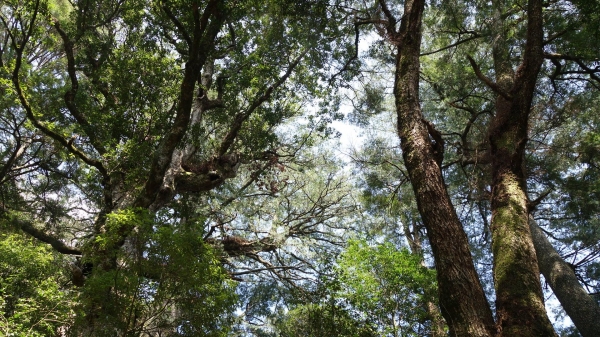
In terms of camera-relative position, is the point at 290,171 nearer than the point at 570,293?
No

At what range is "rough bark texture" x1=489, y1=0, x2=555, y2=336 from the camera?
3.12 metres

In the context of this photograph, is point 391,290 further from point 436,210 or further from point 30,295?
point 30,295

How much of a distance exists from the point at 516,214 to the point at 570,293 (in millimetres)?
3352

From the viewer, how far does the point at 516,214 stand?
3854mm

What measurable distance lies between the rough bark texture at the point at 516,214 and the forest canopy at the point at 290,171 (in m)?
0.02

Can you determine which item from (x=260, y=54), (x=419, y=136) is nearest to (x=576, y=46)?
(x=419, y=136)

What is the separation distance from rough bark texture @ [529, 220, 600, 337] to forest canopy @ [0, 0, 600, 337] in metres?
0.03

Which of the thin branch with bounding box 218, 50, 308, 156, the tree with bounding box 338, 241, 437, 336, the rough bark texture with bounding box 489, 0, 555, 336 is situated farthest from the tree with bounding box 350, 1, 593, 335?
the thin branch with bounding box 218, 50, 308, 156

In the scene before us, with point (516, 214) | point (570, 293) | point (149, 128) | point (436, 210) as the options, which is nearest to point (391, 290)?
point (570, 293)

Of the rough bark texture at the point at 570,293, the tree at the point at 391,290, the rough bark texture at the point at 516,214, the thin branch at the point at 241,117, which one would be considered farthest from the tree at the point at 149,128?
the rough bark texture at the point at 570,293

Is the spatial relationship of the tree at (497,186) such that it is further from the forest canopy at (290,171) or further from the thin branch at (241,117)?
the thin branch at (241,117)

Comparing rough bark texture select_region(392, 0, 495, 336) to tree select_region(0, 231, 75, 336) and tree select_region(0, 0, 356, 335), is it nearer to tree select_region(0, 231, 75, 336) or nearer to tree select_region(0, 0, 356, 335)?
tree select_region(0, 0, 356, 335)

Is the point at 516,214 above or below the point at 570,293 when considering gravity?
below

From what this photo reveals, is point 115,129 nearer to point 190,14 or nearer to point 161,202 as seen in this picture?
point 161,202
